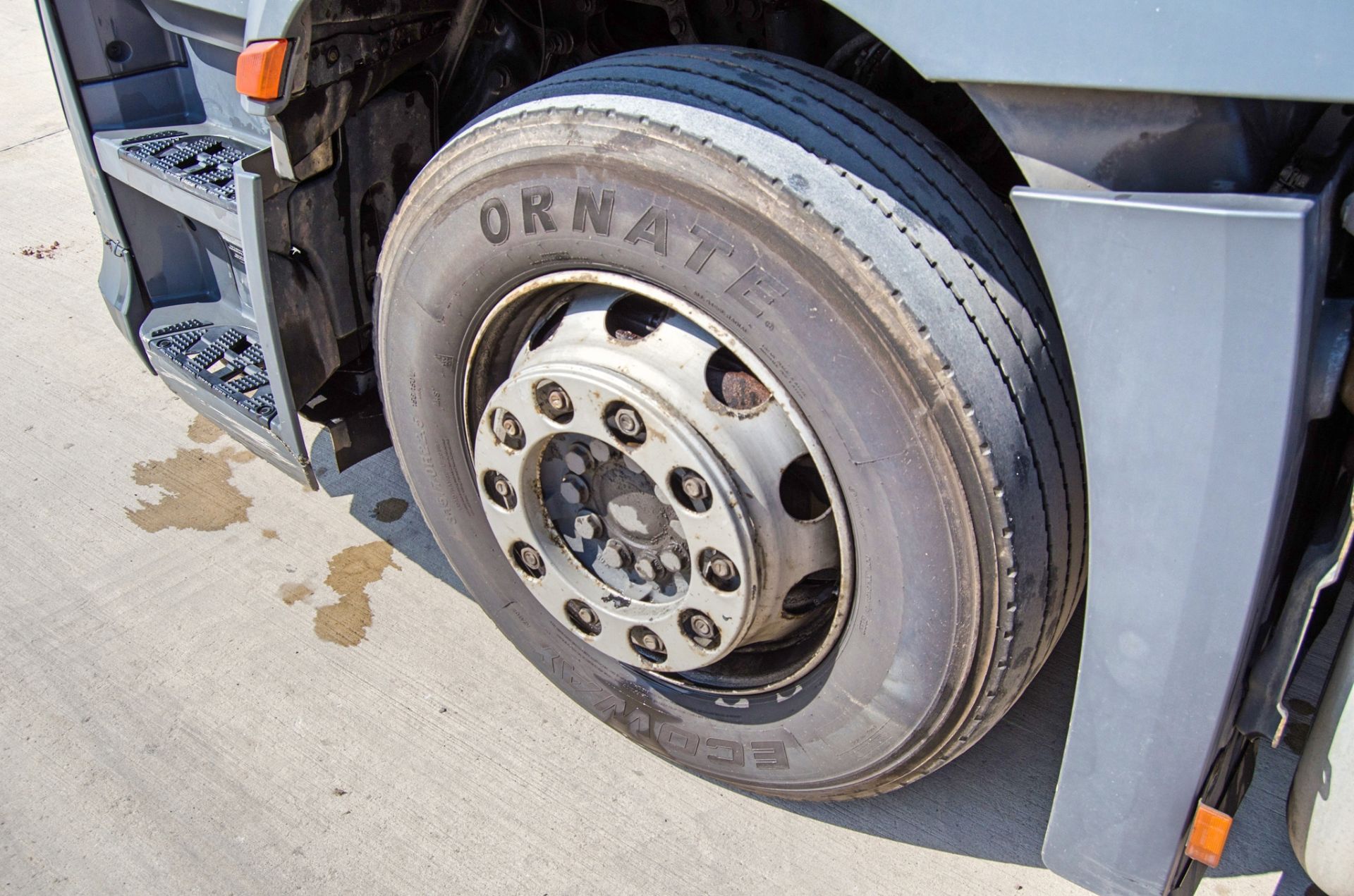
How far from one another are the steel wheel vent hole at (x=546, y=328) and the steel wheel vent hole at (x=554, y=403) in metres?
0.14

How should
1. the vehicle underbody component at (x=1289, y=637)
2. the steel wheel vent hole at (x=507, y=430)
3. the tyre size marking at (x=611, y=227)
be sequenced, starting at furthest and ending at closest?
the steel wheel vent hole at (x=507, y=430) < the tyre size marking at (x=611, y=227) < the vehicle underbody component at (x=1289, y=637)

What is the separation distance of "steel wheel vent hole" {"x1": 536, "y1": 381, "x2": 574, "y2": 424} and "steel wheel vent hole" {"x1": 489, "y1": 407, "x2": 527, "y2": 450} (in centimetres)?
8

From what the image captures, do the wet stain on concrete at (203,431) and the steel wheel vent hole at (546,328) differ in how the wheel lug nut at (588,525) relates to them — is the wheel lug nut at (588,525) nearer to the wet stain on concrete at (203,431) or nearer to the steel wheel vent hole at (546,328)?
the steel wheel vent hole at (546,328)

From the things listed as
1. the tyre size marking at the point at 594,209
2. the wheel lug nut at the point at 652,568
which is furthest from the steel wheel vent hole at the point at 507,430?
the tyre size marking at the point at 594,209

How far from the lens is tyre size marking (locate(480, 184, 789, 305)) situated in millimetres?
1427

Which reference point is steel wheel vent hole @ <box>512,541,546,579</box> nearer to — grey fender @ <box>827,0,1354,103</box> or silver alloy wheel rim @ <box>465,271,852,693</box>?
silver alloy wheel rim @ <box>465,271,852,693</box>

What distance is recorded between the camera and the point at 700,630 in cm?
177

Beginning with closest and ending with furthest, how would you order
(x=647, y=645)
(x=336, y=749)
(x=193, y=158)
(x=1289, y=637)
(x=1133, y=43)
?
(x=1133, y=43) < (x=1289, y=637) < (x=647, y=645) < (x=336, y=749) < (x=193, y=158)

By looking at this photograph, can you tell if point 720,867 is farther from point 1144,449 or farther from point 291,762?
point 1144,449

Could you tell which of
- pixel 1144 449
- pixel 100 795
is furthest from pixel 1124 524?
pixel 100 795

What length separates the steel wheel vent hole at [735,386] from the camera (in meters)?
1.60

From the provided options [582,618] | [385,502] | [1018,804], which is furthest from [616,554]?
[385,502]

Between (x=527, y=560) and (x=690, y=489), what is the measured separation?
1.58 feet

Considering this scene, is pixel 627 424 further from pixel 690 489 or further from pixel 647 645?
pixel 647 645
